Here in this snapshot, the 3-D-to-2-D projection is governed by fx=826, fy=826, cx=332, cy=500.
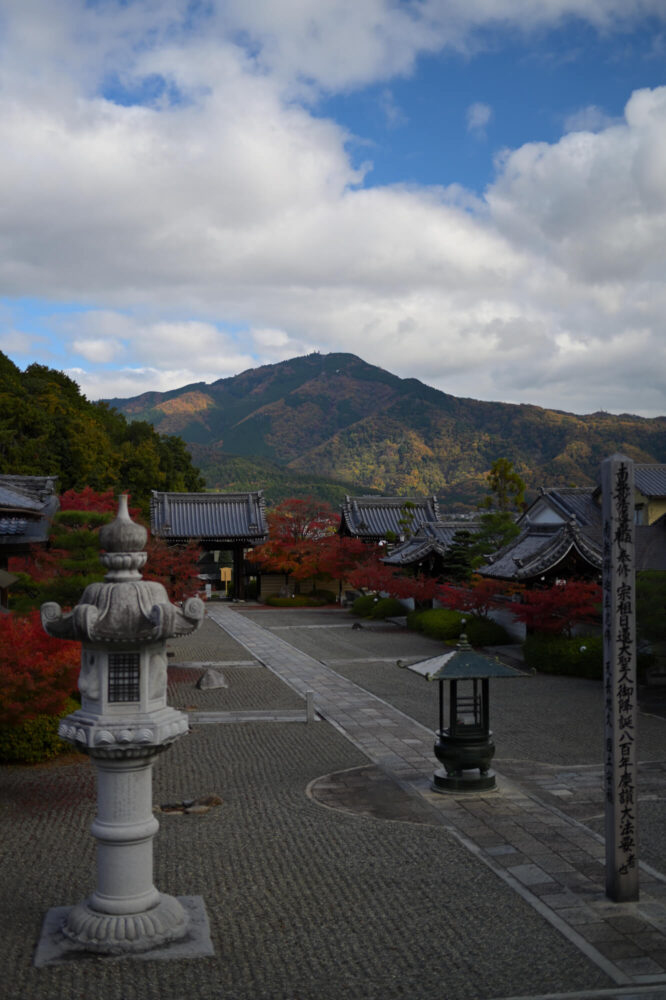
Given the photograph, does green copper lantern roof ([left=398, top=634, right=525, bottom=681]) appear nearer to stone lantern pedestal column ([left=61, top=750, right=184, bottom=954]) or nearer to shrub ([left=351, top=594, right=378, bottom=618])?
stone lantern pedestal column ([left=61, top=750, right=184, bottom=954])

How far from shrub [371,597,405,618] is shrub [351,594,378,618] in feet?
1.49

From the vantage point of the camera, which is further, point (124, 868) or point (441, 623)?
point (441, 623)

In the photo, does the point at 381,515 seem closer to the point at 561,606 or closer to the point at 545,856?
the point at 561,606

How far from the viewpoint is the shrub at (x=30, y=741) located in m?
12.6

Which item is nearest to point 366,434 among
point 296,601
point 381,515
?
point 381,515

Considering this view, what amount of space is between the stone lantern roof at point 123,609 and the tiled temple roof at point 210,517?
130ft

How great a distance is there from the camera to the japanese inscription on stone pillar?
7.97 m

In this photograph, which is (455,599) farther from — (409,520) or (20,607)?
(409,520)

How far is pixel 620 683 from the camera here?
8.24 m

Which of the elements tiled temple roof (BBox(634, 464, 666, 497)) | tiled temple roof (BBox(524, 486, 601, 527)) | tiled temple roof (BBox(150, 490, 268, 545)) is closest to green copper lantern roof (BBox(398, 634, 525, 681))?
tiled temple roof (BBox(524, 486, 601, 527))

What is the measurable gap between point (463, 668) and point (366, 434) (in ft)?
404

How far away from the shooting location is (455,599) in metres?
27.0

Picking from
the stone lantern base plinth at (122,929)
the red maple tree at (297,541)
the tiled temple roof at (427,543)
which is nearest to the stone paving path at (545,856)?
the stone lantern base plinth at (122,929)

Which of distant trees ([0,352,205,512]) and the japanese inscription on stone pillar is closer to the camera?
the japanese inscription on stone pillar
